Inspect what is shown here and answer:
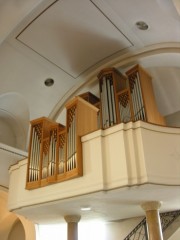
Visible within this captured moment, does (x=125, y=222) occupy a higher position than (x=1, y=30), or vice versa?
(x=1, y=30)

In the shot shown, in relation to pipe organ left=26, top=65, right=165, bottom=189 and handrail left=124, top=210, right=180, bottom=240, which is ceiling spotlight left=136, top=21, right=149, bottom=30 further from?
handrail left=124, top=210, right=180, bottom=240

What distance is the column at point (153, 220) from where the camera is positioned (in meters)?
5.72

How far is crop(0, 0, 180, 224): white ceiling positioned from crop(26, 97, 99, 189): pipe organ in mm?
1967

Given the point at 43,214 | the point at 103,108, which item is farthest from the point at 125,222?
the point at 103,108

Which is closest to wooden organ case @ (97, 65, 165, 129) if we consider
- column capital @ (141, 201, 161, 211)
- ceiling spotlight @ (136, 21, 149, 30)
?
ceiling spotlight @ (136, 21, 149, 30)

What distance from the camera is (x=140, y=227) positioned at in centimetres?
848

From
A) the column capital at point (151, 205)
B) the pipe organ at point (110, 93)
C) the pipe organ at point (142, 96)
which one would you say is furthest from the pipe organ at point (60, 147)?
the column capital at point (151, 205)

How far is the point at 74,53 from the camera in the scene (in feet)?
25.9

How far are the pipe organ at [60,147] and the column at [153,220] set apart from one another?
5.95ft

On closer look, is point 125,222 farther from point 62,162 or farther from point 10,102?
point 10,102

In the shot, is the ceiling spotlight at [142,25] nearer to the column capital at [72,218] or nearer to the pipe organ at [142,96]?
the pipe organ at [142,96]

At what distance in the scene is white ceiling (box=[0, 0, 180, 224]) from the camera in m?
6.65

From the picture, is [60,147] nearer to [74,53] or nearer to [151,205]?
[151,205]

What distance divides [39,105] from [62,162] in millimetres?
3335
